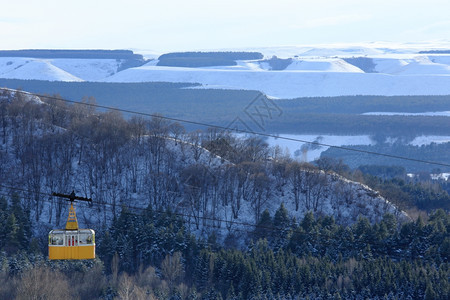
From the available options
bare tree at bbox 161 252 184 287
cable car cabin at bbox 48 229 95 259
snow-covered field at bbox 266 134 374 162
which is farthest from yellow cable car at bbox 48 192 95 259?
snow-covered field at bbox 266 134 374 162

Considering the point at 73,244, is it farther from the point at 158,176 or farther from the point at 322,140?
the point at 322,140

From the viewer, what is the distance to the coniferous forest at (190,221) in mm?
58906

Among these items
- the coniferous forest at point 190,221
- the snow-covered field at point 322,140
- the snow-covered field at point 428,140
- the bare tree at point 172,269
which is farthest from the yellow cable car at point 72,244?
the snow-covered field at point 428,140

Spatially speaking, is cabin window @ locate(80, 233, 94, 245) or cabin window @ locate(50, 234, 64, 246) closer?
cabin window @ locate(50, 234, 64, 246)

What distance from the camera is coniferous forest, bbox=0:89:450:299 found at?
58.9m

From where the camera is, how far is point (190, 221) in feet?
251

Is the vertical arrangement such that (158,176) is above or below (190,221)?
above

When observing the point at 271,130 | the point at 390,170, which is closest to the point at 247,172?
the point at 390,170

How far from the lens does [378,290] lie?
190 feet

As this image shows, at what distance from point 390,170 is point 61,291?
8870cm

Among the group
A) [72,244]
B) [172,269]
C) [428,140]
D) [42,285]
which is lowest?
[428,140]

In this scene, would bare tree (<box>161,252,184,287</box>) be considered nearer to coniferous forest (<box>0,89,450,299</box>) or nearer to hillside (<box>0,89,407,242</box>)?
coniferous forest (<box>0,89,450,299</box>)

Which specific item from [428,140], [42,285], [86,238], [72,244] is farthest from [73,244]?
[428,140]

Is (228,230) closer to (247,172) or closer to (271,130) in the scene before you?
(247,172)
